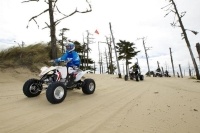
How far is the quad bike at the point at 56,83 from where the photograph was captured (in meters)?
5.68

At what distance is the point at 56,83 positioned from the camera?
575cm

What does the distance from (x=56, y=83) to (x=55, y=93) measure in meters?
0.30

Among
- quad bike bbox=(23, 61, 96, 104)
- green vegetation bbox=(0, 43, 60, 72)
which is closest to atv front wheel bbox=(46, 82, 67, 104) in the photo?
quad bike bbox=(23, 61, 96, 104)

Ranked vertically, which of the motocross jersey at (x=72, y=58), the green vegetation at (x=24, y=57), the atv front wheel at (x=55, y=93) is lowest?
the atv front wheel at (x=55, y=93)

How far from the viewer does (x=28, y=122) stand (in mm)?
4074

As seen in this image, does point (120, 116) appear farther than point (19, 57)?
No

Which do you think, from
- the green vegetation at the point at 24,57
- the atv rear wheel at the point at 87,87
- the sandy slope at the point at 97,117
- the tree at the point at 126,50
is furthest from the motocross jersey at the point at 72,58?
the tree at the point at 126,50

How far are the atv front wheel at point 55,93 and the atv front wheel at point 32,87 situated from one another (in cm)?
111

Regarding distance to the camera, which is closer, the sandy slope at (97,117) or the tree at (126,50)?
the sandy slope at (97,117)

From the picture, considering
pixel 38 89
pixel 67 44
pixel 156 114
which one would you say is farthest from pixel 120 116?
pixel 67 44

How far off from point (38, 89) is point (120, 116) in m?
3.31

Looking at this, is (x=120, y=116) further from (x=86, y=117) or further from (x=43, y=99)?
(x=43, y=99)

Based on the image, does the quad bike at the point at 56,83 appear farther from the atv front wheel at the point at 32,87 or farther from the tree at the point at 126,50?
the tree at the point at 126,50

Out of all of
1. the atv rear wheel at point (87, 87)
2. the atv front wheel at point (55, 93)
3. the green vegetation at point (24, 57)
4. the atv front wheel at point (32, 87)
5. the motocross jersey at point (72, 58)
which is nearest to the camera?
the atv front wheel at point (55, 93)
